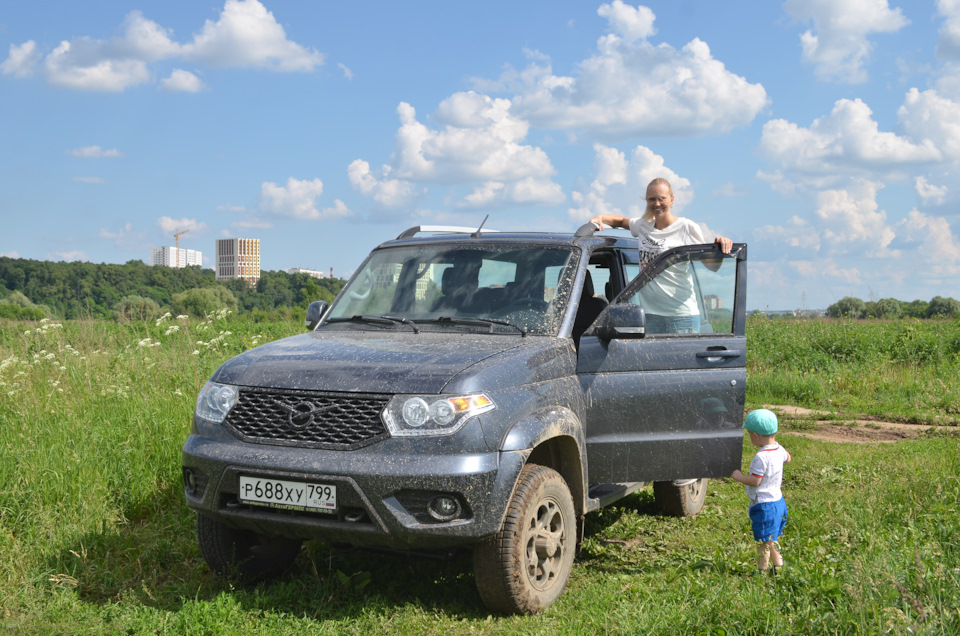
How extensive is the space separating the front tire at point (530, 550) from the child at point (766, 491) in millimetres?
1064

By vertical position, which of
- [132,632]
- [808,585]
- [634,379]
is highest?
[634,379]

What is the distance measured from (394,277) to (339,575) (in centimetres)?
194

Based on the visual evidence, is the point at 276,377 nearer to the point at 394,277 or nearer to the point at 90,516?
the point at 394,277

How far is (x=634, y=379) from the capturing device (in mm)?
4996

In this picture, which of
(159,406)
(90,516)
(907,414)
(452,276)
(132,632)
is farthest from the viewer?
(907,414)

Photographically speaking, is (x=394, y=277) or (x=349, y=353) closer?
(x=349, y=353)

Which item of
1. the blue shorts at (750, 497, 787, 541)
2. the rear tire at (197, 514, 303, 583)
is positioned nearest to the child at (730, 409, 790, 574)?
the blue shorts at (750, 497, 787, 541)

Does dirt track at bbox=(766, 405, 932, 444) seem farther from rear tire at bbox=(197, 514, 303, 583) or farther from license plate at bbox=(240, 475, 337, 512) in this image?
license plate at bbox=(240, 475, 337, 512)

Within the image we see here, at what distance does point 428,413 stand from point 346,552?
6.02ft

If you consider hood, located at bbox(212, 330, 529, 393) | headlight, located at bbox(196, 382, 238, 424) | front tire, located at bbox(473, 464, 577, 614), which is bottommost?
front tire, located at bbox(473, 464, 577, 614)

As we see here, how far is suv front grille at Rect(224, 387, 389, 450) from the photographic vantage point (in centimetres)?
398

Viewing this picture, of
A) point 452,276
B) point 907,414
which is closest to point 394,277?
point 452,276

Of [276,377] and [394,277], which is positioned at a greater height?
[394,277]

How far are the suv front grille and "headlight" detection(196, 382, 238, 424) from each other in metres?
0.05
